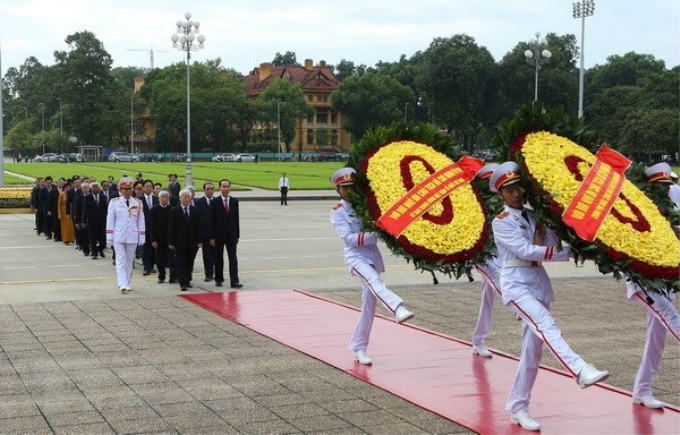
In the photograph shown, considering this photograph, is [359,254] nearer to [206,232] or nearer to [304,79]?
[206,232]

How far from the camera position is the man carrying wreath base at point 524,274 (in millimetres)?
7098

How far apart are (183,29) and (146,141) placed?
86.3m

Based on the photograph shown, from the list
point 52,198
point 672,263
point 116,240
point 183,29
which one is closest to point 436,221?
point 672,263

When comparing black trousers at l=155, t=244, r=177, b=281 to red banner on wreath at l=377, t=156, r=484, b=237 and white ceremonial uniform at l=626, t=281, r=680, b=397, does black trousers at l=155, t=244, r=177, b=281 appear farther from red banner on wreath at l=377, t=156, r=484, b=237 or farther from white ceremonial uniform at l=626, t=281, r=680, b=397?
white ceremonial uniform at l=626, t=281, r=680, b=397

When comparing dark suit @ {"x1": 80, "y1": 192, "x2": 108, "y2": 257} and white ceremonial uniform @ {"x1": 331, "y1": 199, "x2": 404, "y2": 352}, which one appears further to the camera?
dark suit @ {"x1": 80, "y1": 192, "x2": 108, "y2": 257}

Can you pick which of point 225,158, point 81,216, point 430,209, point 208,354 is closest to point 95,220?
point 81,216

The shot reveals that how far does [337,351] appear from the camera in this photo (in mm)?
10281

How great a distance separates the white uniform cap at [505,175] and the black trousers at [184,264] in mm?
8896

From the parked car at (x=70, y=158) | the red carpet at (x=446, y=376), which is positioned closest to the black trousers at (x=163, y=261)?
the red carpet at (x=446, y=376)

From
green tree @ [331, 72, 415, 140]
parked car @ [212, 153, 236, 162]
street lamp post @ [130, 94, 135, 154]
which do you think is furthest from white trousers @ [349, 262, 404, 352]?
street lamp post @ [130, 94, 135, 154]

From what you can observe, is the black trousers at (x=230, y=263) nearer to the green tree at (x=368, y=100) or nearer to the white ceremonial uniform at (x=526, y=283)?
the white ceremonial uniform at (x=526, y=283)

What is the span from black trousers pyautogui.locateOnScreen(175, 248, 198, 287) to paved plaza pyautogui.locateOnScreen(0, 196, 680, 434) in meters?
0.26

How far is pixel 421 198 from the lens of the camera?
8.73 m

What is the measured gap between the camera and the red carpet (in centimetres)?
740
